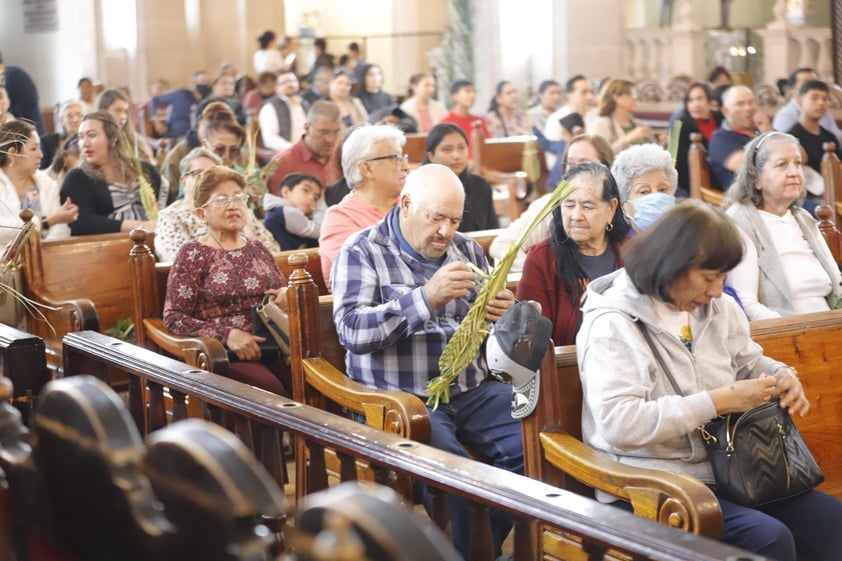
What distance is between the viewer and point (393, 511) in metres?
1.08

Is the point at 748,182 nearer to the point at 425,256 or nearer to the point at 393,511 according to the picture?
the point at 425,256

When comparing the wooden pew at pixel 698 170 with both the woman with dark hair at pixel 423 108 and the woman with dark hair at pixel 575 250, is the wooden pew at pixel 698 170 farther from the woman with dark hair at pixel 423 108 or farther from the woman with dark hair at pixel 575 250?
the woman with dark hair at pixel 423 108

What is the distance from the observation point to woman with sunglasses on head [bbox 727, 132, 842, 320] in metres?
4.28

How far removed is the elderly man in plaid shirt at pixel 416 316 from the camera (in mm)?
3375

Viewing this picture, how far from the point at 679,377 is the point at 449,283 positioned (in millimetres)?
684

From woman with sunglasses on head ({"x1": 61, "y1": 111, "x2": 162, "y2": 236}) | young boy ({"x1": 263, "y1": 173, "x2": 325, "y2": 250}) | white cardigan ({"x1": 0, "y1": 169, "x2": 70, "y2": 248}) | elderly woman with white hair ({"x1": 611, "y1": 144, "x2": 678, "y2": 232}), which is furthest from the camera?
woman with sunglasses on head ({"x1": 61, "y1": 111, "x2": 162, "y2": 236})

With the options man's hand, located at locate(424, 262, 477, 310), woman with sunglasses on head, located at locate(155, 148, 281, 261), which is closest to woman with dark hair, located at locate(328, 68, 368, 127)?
woman with sunglasses on head, located at locate(155, 148, 281, 261)

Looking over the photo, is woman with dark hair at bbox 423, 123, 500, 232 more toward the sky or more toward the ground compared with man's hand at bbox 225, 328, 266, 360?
more toward the sky

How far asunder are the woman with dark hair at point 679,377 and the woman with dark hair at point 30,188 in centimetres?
251

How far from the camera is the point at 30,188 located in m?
5.68

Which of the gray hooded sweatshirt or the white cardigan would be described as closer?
the gray hooded sweatshirt

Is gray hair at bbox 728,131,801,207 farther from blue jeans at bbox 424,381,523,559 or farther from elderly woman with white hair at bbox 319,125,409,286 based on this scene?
blue jeans at bbox 424,381,523,559

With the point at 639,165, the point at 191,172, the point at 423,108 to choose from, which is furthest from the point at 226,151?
the point at 423,108

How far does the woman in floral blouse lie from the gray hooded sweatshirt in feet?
5.41
